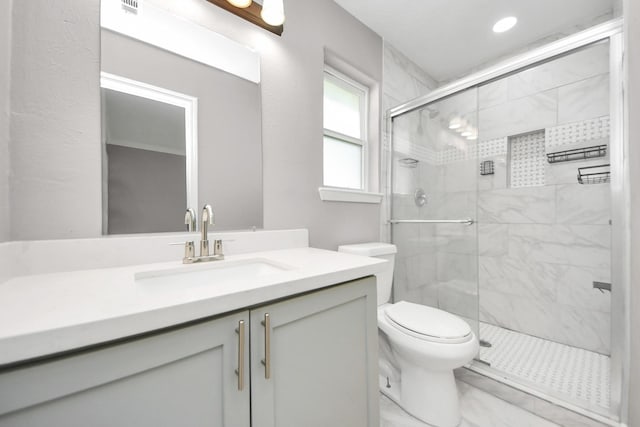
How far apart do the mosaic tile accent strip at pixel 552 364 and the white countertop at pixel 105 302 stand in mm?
1566

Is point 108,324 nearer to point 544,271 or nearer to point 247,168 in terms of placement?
point 247,168

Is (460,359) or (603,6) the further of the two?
(603,6)

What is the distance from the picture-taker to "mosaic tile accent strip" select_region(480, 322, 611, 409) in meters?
1.39

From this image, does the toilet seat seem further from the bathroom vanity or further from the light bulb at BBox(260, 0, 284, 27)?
the light bulb at BBox(260, 0, 284, 27)

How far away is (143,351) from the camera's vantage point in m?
0.48

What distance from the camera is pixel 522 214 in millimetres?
2166

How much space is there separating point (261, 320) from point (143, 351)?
0.25 meters

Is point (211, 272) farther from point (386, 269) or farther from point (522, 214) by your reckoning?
point (522, 214)

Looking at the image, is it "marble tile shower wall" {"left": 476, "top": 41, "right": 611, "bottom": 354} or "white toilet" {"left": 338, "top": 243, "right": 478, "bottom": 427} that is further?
"marble tile shower wall" {"left": 476, "top": 41, "right": 611, "bottom": 354}

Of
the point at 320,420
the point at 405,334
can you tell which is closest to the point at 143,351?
the point at 320,420

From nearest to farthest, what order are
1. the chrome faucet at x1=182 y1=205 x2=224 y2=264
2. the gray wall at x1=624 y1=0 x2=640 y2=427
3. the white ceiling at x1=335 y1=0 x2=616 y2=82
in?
the chrome faucet at x1=182 y1=205 x2=224 y2=264 < the gray wall at x1=624 y1=0 x2=640 y2=427 < the white ceiling at x1=335 y1=0 x2=616 y2=82

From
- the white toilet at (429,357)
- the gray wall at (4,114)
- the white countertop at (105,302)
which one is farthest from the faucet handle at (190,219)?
the white toilet at (429,357)

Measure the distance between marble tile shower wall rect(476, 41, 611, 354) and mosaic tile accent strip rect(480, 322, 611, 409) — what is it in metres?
0.14

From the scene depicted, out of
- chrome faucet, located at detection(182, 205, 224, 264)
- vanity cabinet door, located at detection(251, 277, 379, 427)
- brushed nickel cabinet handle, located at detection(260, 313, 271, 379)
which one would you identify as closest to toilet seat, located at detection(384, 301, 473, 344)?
vanity cabinet door, located at detection(251, 277, 379, 427)
